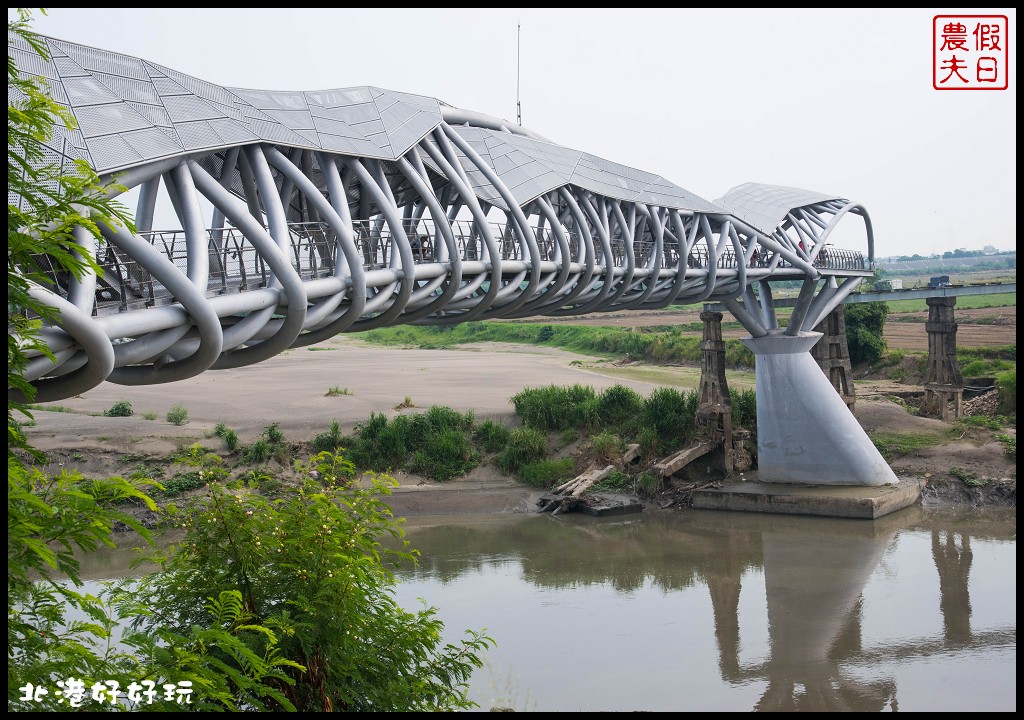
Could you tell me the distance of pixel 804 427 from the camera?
34562 millimetres

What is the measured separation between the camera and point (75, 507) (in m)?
5.79

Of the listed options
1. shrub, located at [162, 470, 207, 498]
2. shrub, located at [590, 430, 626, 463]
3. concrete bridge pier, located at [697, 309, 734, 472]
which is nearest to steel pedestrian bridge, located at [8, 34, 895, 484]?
concrete bridge pier, located at [697, 309, 734, 472]

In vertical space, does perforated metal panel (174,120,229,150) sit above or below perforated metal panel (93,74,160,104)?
below

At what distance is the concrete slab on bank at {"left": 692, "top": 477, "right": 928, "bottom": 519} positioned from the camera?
31672 mm

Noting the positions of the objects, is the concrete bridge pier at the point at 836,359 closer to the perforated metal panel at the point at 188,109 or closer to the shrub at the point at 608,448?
the shrub at the point at 608,448

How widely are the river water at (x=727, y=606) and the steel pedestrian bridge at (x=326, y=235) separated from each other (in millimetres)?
5590

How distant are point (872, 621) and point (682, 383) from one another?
44155 millimetres

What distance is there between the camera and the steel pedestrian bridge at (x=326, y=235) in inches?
480

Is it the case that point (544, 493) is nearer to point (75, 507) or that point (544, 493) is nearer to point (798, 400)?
point (798, 400)

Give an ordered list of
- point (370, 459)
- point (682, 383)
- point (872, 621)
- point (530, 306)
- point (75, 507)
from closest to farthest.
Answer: point (75, 507)
point (872, 621)
point (530, 306)
point (370, 459)
point (682, 383)

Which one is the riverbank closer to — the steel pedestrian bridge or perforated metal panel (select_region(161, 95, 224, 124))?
the steel pedestrian bridge

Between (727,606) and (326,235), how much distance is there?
41.2 ft

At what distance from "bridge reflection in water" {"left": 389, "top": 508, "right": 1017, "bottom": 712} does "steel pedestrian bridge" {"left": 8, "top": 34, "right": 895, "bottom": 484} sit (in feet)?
19.9

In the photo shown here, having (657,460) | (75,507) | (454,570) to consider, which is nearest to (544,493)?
(657,460)
